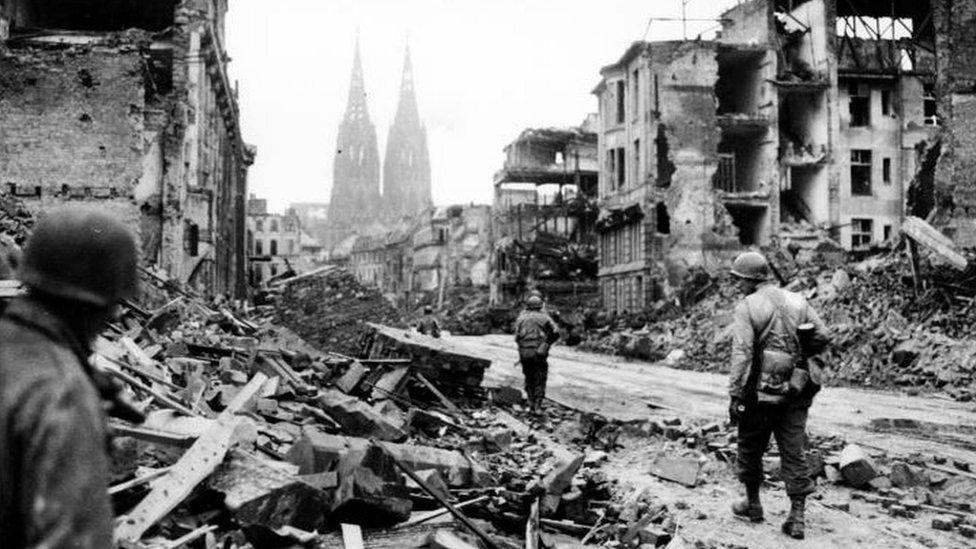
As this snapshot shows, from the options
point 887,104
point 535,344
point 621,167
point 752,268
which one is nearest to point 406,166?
point 621,167

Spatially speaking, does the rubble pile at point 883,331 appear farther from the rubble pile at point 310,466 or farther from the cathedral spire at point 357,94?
the cathedral spire at point 357,94

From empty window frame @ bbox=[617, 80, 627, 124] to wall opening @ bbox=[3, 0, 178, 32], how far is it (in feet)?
69.6

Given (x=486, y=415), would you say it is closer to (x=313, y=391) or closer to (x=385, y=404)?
(x=385, y=404)

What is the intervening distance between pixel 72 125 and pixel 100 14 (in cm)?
951

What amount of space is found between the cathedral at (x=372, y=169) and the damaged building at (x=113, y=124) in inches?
4662

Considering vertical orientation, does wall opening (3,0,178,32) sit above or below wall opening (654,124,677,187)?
above

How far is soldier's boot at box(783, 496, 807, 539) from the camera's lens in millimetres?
5555

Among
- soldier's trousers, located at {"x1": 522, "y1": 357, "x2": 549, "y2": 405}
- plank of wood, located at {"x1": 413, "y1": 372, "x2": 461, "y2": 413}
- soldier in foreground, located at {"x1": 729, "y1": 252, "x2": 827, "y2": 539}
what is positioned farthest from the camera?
soldier's trousers, located at {"x1": 522, "y1": 357, "x2": 549, "y2": 405}

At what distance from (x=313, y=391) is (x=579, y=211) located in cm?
3726

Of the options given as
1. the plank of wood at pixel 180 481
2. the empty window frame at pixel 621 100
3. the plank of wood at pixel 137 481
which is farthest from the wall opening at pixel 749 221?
the plank of wood at pixel 137 481

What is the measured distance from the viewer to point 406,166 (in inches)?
6230

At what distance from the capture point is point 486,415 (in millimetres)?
10734

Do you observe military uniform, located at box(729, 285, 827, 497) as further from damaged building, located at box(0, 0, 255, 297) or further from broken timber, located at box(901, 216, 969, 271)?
damaged building, located at box(0, 0, 255, 297)

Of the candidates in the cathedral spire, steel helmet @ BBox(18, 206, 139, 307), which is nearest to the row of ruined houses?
steel helmet @ BBox(18, 206, 139, 307)
